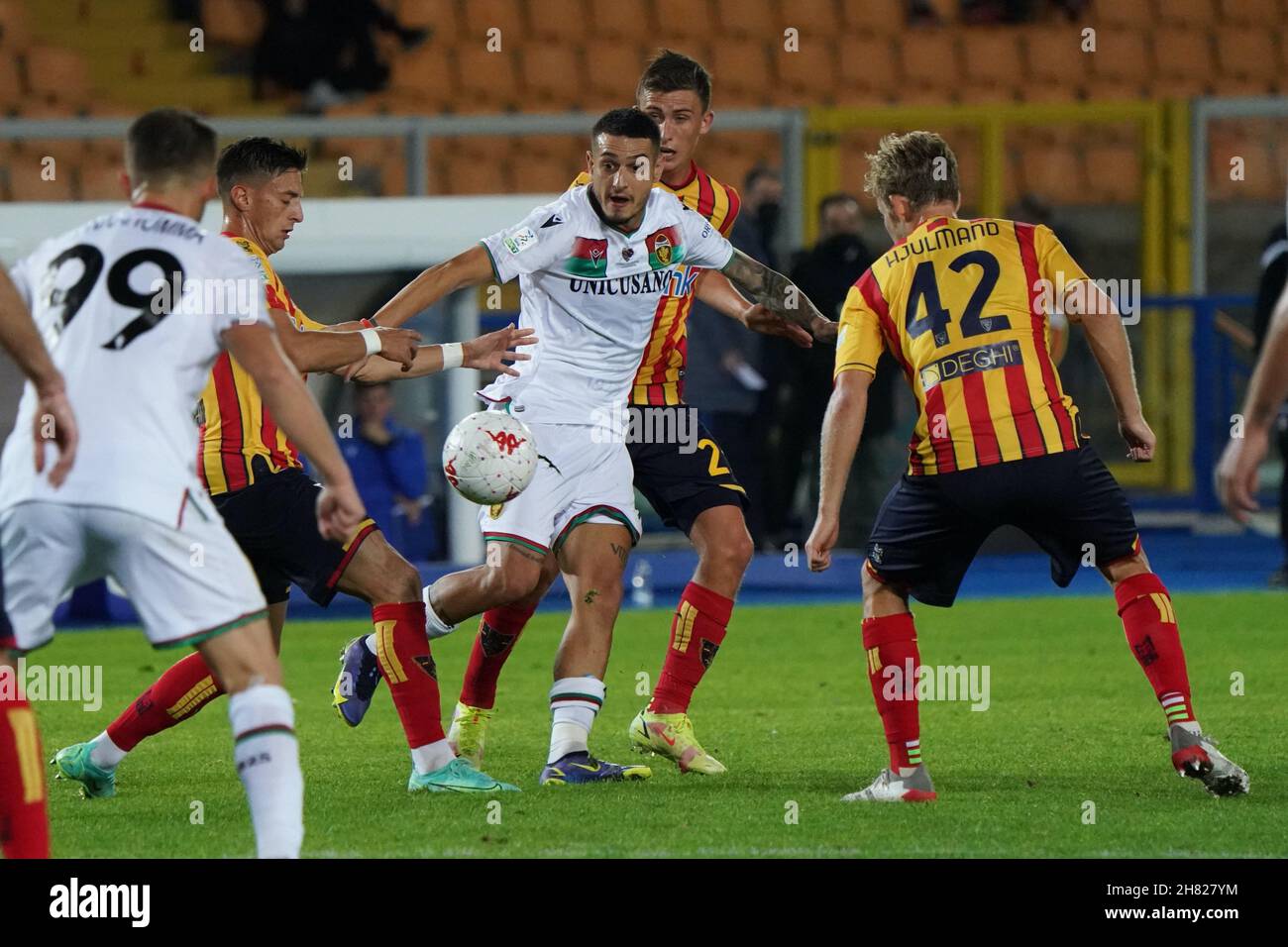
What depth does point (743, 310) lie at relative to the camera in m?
6.78

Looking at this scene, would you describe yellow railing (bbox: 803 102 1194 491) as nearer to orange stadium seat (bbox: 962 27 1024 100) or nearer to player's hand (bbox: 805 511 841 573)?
orange stadium seat (bbox: 962 27 1024 100)

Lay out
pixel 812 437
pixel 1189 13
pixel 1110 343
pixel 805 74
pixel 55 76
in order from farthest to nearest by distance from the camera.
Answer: pixel 1189 13 → pixel 805 74 → pixel 55 76 → pixel 812 437 → pixel 1110 343

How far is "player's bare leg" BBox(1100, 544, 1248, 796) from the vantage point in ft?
18.3

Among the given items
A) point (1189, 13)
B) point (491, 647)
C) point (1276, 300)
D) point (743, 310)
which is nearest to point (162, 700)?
point (491, 647)

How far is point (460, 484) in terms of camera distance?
5.86 metres

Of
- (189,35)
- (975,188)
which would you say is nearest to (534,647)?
(975,188)

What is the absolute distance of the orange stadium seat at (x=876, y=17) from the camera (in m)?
17.3

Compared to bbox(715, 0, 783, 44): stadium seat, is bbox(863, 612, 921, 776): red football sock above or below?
below

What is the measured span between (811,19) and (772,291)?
36.5 feet

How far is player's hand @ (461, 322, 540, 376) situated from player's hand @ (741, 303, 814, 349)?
3.37 feet

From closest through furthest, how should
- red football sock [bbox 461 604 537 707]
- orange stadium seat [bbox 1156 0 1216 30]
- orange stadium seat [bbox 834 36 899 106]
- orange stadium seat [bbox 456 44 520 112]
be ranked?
red football sock [bbox 461 604 537 707] → orange stadium seat [bbox 456 44 520 112] → orange stadium seat [bbox 834 36 899 106] → orange stadium seat [bbox 1156 0 1216 30]

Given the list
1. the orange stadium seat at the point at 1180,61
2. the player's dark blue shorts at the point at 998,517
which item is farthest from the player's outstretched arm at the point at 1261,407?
the orange stadium seat at the point at 1180,61

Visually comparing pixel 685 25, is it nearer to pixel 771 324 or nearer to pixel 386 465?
pixel 386 465

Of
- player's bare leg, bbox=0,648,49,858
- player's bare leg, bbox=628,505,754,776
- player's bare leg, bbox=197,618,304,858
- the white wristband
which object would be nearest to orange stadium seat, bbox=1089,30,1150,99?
player's bare leg, bbox=628,505,754,776
